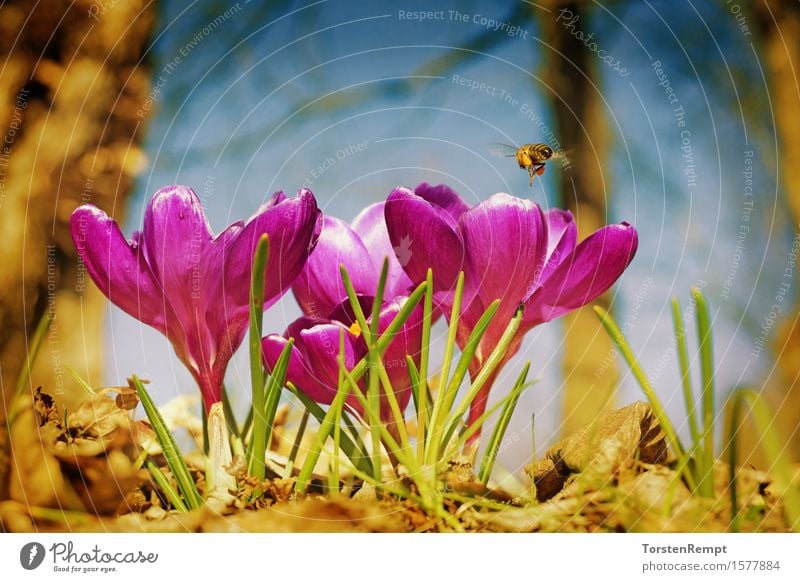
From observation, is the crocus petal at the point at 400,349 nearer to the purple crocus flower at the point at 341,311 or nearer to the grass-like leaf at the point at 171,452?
the purple crocus flower at the point at 341,311

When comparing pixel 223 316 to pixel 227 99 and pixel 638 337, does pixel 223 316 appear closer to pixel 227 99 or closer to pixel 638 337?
pixel 227 99

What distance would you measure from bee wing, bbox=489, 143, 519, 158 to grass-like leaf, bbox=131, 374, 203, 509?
1.13 ft

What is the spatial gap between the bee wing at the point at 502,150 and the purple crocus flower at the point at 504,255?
0.14 m

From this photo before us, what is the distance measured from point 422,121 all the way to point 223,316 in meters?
0.27

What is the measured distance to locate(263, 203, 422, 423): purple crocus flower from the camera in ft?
1.62

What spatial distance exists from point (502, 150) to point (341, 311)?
23 centimetres

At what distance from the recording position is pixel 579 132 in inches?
27.6

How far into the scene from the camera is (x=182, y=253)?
0.49 m

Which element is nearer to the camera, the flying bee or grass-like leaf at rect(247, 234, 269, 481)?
grass-like leaf at rect(247, 234, 269, 481)

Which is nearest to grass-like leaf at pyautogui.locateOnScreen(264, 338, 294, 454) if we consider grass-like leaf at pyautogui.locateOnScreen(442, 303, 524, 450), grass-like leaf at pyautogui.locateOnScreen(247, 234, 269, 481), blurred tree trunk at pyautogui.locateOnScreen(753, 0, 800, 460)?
grass-like leaf at pyautogui.locateOnScreen(247, 234, 269, 481)

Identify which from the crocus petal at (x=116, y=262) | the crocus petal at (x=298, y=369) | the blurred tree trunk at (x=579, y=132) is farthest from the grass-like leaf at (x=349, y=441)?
the blurred tree trunk at (x=579, y=132)

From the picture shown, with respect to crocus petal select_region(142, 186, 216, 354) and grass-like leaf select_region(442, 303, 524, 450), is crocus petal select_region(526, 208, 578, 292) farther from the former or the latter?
crocus petal select_region(142, 186, 216, 354)

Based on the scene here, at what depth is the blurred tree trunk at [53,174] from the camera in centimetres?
64

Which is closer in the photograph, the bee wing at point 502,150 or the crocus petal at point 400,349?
the crocus petal at point 400,349
